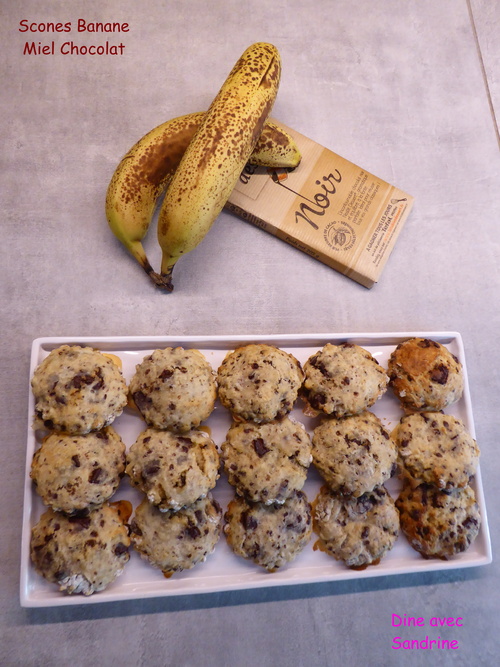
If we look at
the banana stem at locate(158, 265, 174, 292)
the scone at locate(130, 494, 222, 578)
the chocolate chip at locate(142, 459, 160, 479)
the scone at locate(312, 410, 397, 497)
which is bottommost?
the scone at locate(130, 494, 222, 578)

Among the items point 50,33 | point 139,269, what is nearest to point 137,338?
point 139,269

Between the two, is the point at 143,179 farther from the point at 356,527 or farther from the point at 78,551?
the point at 356,527

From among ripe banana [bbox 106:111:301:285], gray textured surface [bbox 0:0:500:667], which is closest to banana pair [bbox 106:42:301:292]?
ripe banana [bbox 106:111:301:285]

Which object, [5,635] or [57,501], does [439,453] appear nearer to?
[57,501]

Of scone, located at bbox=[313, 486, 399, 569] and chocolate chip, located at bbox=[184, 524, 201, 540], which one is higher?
scone, located at bbox=[313, 486, 399, 569]

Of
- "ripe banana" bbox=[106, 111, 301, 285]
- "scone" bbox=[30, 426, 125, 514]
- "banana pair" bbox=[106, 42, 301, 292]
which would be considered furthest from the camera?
"ripe banana" bbox=[106, 111, 301, 285]

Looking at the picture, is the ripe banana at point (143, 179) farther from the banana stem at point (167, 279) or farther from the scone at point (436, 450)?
the scone at point (436, 450)

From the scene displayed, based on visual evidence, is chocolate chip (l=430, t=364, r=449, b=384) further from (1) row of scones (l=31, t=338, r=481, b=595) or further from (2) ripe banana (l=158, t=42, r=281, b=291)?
(2) ripe banana (l=158, t=42, r=281, b=291)
